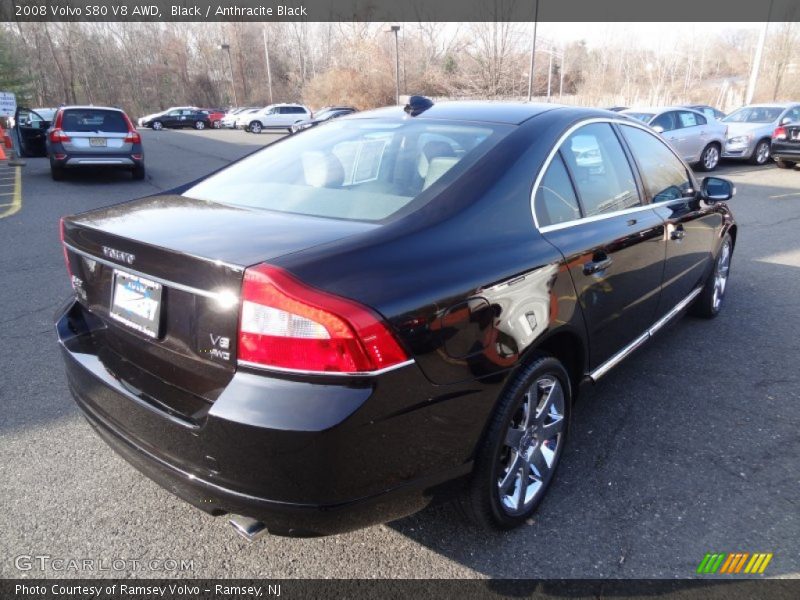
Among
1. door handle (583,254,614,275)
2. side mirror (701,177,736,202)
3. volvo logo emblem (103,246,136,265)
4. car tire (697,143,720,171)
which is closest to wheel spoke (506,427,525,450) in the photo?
door handle (583,254,614,275)

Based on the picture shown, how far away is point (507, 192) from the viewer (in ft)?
7.32

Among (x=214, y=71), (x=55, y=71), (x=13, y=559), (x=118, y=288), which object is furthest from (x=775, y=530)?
(x=214, y=71)

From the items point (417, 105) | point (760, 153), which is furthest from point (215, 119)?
point (417, 105)

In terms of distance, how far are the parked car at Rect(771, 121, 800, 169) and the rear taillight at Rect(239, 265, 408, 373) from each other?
16.1 m

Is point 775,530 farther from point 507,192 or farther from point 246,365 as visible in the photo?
point 246,365

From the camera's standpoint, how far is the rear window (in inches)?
450

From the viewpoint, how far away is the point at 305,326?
1.60m

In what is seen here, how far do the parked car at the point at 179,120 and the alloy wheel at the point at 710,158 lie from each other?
40156mm

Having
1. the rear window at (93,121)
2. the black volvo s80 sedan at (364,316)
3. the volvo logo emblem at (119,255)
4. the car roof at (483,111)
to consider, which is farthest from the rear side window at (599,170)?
the rear window at (93,121)

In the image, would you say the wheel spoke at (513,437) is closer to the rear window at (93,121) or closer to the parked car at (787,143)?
the rear window at (93,121)

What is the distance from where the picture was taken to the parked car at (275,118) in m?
36.3

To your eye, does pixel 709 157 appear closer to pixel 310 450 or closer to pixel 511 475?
pixel 511 475

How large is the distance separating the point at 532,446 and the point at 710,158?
14.6m

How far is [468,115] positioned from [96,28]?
72.3 meters
